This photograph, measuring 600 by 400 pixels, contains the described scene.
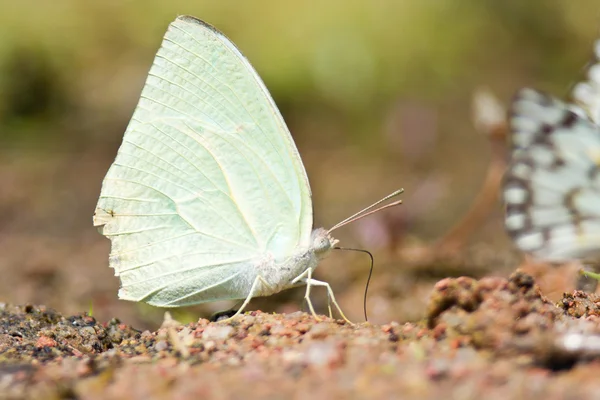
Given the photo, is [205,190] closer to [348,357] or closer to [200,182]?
[200,182]

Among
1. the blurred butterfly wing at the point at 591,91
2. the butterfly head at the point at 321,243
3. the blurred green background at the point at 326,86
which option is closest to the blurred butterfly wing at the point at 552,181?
the blurred butterfly wing at the point at 591,91

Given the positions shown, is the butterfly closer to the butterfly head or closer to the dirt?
the butterfly head

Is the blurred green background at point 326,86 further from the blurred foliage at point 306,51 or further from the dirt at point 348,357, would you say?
the dirt at point 348,357

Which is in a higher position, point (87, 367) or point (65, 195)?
point (65, 195)

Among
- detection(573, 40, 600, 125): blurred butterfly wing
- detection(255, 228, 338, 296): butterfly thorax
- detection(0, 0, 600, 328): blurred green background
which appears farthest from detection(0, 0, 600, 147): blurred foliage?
detection(255, 228, 338, 296): butterfly thorax

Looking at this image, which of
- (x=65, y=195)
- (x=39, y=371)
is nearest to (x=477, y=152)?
(x=65, y=195)

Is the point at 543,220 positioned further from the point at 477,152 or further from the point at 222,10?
the point at 222,10
